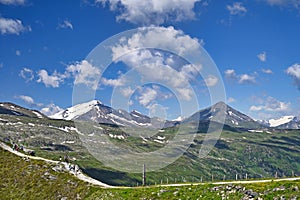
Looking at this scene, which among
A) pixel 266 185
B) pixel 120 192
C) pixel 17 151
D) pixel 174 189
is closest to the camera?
pixel 266 185

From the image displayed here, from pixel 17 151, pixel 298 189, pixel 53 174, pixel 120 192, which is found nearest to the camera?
pixel 298 189

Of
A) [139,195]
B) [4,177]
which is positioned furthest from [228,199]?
[4,177]

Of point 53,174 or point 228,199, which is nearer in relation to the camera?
point 228,199

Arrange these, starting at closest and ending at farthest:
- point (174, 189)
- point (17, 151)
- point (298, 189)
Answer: point (298, 189) → point (174, 189) → point (17, 151)

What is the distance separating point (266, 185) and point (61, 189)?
5283 centimetres

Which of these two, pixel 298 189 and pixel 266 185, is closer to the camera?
pixel 298 189

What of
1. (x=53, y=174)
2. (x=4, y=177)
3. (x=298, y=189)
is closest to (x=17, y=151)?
(x=4, y=177)

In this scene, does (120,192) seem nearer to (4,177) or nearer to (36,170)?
(36,170)

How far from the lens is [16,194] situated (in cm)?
9219

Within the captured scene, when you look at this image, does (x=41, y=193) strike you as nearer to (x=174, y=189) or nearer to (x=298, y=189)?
(x=174, y=189)

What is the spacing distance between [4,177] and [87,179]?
25.9m

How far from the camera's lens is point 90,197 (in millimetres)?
80375

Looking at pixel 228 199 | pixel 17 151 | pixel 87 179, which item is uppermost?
pixel 17 151

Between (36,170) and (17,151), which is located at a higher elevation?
(17,151)
